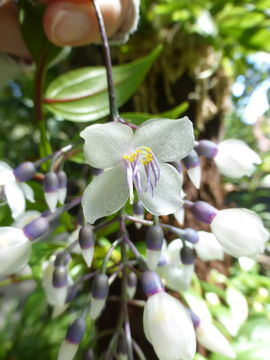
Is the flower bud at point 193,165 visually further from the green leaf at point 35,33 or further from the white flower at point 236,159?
the green leaf at point 35,33

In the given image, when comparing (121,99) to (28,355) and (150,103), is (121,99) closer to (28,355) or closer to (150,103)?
(150,103)

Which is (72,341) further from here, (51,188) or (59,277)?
(51,188)

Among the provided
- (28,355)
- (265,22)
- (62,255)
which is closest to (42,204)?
(62,255)

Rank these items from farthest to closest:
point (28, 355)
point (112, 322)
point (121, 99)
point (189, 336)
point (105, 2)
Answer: point (28, 355)
point (112, 322)
point (121, 99)
point (105, 2)
point (189, 336)

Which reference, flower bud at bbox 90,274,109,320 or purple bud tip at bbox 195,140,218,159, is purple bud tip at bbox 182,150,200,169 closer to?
purple bud tip at bbox 195,140,218,159

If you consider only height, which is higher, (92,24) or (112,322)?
(92,24)

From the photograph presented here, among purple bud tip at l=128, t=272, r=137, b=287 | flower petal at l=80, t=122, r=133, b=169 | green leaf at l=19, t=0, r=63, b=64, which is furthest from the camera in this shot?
green leaf at l=19, t=0, r=63, b=64

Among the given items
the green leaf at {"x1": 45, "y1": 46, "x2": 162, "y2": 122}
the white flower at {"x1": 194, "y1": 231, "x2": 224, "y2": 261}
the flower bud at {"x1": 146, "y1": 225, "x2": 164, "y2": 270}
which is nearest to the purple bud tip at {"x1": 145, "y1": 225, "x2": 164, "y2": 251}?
the flower bud at {"x1": 146, "y1": 225, "x2": 164, "y2": 270}

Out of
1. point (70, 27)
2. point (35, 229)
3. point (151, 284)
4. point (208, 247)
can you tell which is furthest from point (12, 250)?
point (70, 27)
